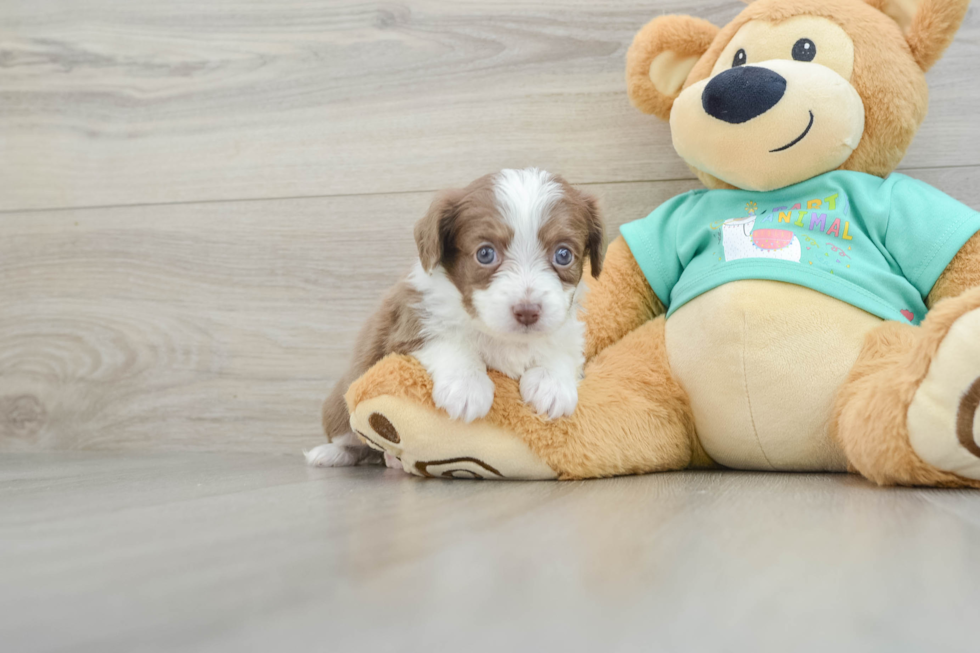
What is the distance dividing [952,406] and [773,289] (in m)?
0.37

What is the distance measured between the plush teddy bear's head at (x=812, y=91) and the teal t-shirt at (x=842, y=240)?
0.05 meters

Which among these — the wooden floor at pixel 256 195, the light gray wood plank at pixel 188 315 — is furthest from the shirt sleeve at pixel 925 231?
the light gray wood plank at pixel 188 315

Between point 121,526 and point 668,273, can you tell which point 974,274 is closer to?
point 668,273

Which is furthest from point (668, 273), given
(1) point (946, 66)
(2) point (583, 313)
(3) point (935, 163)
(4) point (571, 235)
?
(1) point (946, 66)

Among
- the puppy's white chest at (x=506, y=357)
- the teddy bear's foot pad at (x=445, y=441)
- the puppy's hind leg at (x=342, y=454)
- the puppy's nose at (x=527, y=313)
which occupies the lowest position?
the puppy's hind leg at (x=342, y=454)

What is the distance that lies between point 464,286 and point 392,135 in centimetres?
78

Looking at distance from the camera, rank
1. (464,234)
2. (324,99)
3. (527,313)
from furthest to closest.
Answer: (324,99), (464,234), (527,313)

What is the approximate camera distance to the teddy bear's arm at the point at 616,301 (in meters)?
1.48

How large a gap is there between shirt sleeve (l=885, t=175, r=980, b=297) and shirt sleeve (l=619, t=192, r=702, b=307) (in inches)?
14.6

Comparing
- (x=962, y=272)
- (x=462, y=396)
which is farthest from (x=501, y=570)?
(x=962, y=272)

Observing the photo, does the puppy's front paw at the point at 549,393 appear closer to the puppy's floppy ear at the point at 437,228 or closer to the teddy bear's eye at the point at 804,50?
the puppy's floppy ear at the point at 437,228

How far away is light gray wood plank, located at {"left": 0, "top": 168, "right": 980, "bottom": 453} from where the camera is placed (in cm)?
189

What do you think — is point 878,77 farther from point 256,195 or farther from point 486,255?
point 256,195

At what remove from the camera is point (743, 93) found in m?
1.27
